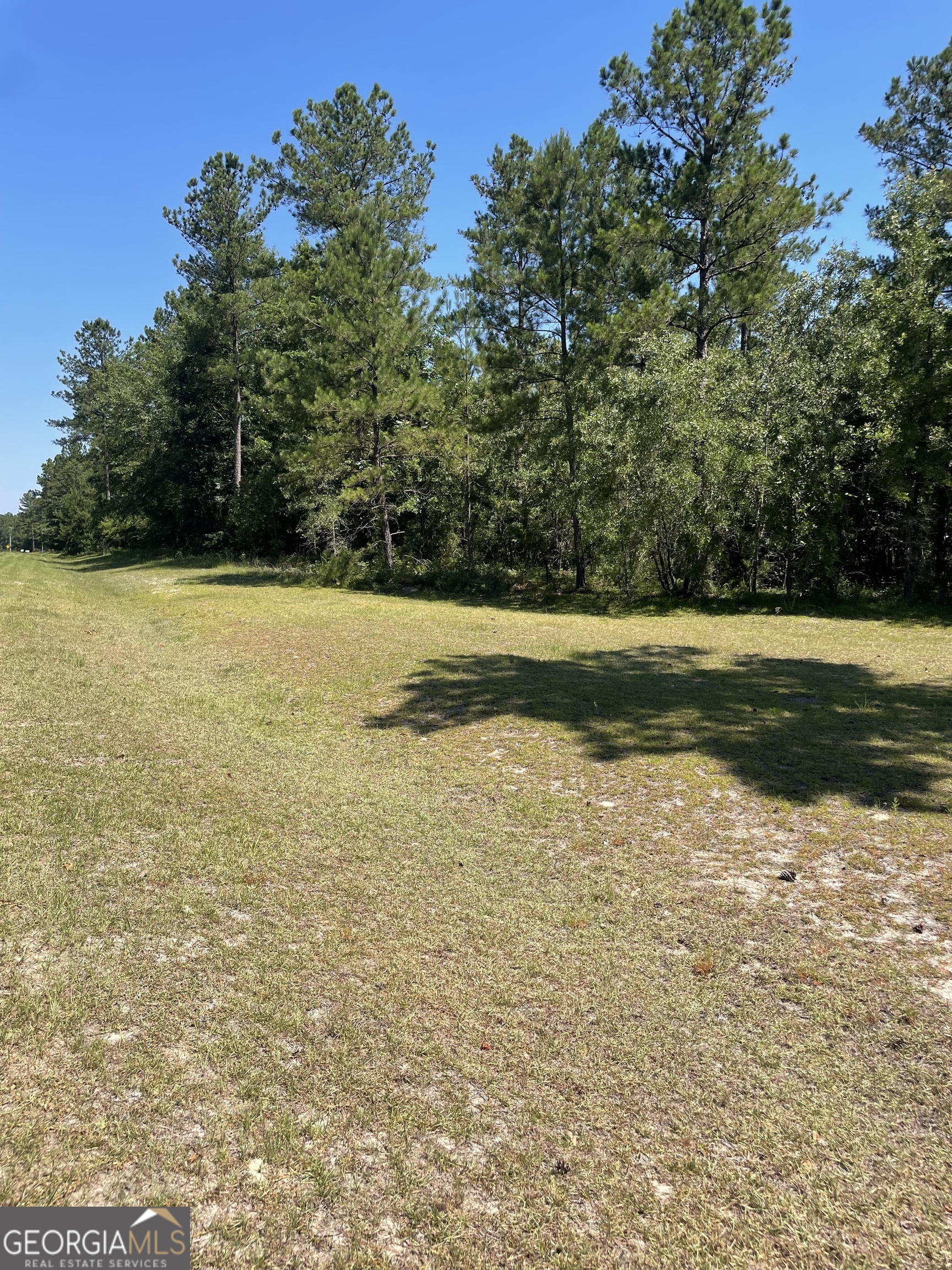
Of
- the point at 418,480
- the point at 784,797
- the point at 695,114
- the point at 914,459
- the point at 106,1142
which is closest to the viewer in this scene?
the point at 106,1142

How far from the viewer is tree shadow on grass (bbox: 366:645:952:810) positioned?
17.1 feet

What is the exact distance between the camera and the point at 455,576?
21.7 m

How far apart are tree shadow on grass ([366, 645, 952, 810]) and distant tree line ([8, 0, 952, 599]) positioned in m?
8.69

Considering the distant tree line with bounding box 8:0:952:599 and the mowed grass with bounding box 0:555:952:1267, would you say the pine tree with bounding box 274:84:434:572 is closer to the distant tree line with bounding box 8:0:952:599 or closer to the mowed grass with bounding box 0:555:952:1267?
the distant tree line with bounding box 8:0:952:599

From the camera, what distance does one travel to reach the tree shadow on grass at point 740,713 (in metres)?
5.23

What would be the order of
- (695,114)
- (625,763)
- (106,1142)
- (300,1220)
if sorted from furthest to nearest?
(695,114) → (625,763) → (106,1142) → (300,1220)

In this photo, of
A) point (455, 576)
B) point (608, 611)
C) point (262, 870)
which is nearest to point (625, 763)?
point (262, 870)

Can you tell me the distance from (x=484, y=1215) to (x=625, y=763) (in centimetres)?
392

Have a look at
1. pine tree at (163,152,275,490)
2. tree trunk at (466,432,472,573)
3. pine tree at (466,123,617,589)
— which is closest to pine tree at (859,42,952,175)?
pine tree at (466,123,617,589)

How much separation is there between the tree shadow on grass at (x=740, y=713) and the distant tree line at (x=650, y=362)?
8.69 m

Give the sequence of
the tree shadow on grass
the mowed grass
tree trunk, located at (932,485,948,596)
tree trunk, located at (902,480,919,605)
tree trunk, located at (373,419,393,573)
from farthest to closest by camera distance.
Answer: tree trunk, located at (373,419,393,573) → tree trunk, located at (932,485,948,596) → tree trunk, located at (902,480,919,605) → the tree shadow on grass → the mowed grass

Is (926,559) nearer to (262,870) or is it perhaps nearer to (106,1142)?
(262,870)

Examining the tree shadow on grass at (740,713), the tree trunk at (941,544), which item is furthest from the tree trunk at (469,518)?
the tree shadow on grass at (740,713)

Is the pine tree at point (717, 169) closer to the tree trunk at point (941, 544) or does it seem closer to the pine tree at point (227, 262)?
the tree trunk at point (941, 544)
